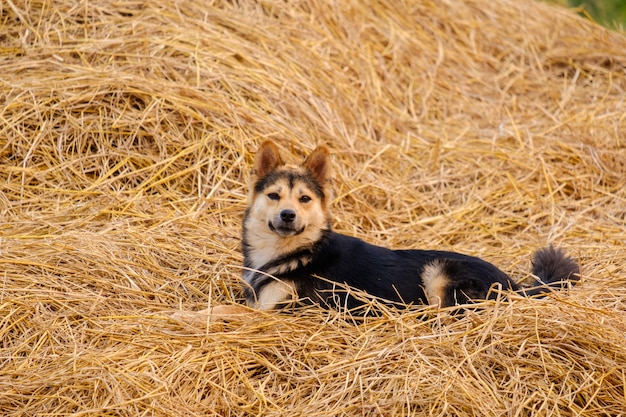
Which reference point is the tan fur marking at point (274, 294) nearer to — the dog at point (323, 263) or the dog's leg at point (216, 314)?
the dog at point (323, 263)

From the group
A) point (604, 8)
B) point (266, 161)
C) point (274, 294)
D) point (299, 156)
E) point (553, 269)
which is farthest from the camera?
point (604, 8)

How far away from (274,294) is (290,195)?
630mm

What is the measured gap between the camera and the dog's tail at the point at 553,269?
500cm

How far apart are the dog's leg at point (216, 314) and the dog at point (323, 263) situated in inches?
5.4

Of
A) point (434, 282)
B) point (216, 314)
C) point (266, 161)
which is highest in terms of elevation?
point (266, 161)

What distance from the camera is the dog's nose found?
4836 millimetres

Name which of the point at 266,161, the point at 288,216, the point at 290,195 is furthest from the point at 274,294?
the point at 266,161

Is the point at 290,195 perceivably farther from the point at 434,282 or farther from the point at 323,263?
the point at 434,282

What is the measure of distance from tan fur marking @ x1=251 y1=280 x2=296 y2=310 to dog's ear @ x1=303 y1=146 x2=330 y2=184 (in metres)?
0.76

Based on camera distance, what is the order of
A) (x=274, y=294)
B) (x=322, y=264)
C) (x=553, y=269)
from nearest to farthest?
(x=274, y=294) < (x=322, y=264) < (x=553, y=269)

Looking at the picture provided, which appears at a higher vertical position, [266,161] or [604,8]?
[266,161]

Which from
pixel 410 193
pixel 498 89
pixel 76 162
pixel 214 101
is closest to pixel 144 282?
pixel 76 162

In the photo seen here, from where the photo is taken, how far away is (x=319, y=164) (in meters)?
5.16

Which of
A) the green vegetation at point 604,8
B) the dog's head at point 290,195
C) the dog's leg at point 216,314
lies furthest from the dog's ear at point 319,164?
the green vegetation at point 604,8
